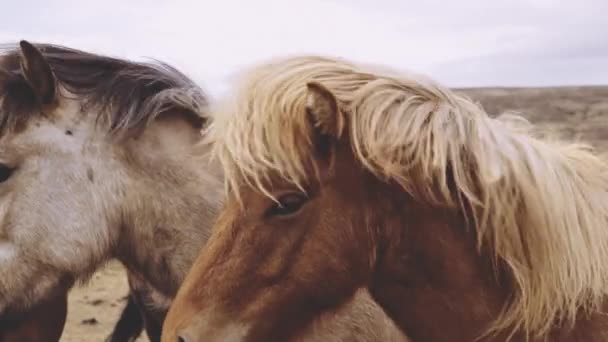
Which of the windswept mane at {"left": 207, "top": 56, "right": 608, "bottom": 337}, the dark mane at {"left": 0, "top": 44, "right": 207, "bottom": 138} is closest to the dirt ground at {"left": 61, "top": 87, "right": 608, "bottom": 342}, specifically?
the dark mane at {"left": 0, "top": 44, "right": 207, "bottom": 138}

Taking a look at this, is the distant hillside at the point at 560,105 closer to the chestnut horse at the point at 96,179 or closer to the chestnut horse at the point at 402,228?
the chestnut horse at the point at 96,179

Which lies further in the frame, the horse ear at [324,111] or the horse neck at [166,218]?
the horse neck at [166,218]

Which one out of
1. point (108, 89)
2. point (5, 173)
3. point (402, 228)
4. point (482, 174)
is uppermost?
point (482, 174)

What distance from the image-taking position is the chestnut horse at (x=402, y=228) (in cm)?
215

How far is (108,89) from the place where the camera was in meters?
3.68

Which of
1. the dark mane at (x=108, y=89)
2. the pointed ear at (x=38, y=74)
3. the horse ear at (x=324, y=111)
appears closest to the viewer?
the horse ear at (x=324, y=111)

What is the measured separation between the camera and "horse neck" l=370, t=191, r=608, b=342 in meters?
2.18

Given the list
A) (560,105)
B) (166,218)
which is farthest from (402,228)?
(560,105)

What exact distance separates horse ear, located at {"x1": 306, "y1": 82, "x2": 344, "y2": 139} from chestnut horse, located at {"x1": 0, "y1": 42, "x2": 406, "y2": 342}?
131cm

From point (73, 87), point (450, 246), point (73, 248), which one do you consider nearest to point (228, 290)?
point (450, 246)

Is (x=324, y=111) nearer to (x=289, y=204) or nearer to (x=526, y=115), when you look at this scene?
(x=289, y=204)

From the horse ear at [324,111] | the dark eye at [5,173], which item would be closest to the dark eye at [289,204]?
the horse ear at [324,111]

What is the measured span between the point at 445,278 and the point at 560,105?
139ft

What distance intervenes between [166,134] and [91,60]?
1.57 feet
